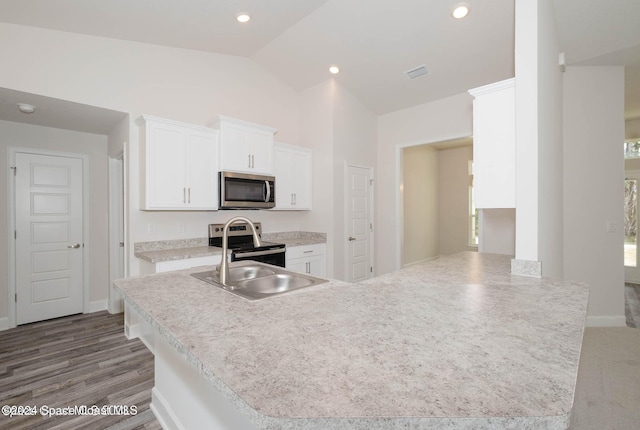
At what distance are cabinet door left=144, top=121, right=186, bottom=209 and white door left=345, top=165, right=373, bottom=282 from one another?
241 centimetres

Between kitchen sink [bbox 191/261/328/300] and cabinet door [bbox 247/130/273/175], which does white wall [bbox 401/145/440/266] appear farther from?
kitchen sink [bbox 191/261/328/300]

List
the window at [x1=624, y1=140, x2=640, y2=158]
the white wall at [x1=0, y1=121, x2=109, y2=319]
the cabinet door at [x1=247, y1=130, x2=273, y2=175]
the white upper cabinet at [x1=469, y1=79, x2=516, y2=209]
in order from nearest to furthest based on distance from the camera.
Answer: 1. the white upper cabinet at [x1=469, y1=79, x2=516, y2=209]
2. the white wall at [x1=0, y1=121, x2=109, y2=319]
3. the cabinet door at [x1=247, y1=130, x2=273, y2=175]
4. the window at [x1=624, y1=140, x2=640, y2=158]

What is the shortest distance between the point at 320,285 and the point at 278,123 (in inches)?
144

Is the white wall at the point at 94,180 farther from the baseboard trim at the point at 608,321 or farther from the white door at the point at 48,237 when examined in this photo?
the baseboard trim at the point at 608,321

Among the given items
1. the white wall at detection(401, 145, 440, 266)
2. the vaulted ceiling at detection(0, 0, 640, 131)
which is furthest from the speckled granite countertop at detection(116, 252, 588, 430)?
the white wall at detection(401, 145, 440, 266)

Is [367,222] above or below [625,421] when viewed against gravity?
above

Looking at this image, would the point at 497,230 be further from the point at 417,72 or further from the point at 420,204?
the point at 417,72

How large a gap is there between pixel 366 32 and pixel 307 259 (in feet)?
9.69

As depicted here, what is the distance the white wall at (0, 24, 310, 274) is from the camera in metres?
2.73

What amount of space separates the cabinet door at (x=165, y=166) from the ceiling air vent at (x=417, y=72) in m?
2.99

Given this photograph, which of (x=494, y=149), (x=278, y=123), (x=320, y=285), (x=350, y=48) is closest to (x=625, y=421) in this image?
(x=494, y=149)

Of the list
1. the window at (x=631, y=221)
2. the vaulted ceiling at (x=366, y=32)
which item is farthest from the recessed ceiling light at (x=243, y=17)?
the window at (x=631, y=221)

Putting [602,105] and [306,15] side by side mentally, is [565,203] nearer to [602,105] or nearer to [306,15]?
[602,105]

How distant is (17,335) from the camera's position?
334 cm
